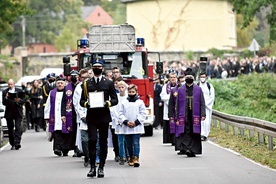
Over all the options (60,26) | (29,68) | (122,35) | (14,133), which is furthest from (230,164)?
(60,26)

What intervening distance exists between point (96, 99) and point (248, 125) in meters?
8.38

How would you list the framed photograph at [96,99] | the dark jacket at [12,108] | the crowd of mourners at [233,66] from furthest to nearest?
the crowd of mourners at [233,66], the dark jacket at [12,108], the framed photograph at [96,99]

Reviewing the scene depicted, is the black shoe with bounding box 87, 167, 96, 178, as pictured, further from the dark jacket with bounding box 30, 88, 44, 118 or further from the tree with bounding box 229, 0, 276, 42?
the tree with bounding box 229, 0, 276, 42

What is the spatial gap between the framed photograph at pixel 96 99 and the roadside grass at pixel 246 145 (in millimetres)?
3852

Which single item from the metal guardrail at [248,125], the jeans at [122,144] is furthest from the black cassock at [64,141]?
the metal guardrail at [248,125]

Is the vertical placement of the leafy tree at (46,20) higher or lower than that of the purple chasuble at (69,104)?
higher

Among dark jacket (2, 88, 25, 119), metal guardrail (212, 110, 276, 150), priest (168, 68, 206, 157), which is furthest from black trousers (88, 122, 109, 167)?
dark jacket (2, 88, 25, 119)

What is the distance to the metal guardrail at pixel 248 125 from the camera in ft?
70.9

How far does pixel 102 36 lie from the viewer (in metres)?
29.2

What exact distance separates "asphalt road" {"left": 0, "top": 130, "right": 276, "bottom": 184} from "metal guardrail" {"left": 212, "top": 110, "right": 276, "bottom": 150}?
878mm

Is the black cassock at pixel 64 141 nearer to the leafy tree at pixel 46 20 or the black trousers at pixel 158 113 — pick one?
the black trousers at pixel 158 113

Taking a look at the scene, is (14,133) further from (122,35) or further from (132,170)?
(132,170)

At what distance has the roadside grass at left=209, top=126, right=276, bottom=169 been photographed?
20016 millimetres

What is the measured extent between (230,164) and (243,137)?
648 cm
